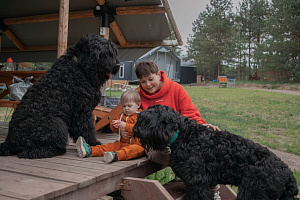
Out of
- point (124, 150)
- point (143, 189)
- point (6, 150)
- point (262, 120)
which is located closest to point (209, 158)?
point (143, 189)

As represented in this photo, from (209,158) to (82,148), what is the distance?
127cm

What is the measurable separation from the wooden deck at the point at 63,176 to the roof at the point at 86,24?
16.0 feet

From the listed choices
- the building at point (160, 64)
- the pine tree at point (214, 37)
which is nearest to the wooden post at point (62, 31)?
the building at point (160, 64)

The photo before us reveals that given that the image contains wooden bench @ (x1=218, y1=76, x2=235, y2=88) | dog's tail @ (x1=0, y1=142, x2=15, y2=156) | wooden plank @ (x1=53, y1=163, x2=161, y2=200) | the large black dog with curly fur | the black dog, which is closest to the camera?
wooden plank @ (x1=53, y1=163, x2=161, y2=200)

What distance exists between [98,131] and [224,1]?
34328mm

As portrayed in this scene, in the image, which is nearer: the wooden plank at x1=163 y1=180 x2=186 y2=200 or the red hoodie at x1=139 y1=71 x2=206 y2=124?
the wooden plank at x1=163 y1=180 x2=186 y2=200

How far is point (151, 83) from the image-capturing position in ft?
10.4

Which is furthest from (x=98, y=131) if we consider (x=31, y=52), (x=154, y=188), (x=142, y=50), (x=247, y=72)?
(x=247, y=72)

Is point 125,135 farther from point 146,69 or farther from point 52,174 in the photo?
point 52,174

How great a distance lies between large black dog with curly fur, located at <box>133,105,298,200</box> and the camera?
2.25m

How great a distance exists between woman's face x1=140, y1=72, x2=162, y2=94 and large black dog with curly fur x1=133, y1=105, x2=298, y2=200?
2.41 feet

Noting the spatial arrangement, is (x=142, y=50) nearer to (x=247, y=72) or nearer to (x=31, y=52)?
(x=31, y=52)

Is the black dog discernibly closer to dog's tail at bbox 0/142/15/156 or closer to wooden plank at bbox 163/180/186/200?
dog's tail at bbox 0/142/15/156

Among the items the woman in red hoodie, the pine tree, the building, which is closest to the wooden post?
the woman in red hoodie
